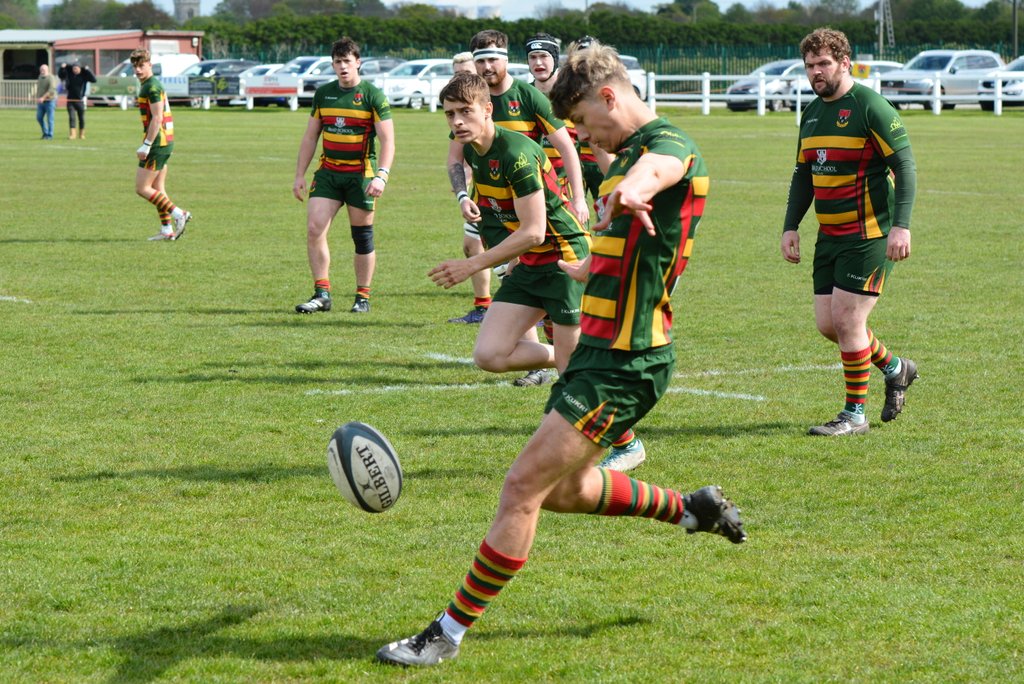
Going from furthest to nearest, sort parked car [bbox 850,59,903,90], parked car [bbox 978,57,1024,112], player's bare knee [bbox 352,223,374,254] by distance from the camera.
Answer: parked car [bbox 978,57,1024,112], parked car [bbox 850,59,903,90], player's bare knee [bbox 352,223,374,254]

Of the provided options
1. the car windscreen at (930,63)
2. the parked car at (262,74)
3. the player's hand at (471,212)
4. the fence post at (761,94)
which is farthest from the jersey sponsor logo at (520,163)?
the parked car at (262,74)

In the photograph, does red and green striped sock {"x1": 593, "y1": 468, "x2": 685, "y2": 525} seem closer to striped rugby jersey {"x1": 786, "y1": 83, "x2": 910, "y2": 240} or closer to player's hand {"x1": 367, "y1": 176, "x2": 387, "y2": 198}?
striped rugby jersey {"x1": 786, "y1": 83, "x2": 910, "y2": 240}

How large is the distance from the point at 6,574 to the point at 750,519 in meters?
3.26

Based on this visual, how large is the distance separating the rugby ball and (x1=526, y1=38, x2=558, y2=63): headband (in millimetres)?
6622

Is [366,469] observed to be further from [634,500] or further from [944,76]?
[944,76]

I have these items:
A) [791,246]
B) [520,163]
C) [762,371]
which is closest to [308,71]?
[762,371]

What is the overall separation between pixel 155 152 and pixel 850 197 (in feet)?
39.1

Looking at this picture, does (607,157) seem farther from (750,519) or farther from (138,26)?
(138,26)

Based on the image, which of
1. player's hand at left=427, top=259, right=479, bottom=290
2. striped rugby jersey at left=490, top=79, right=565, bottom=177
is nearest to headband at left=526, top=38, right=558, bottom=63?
striped rugby jersey at left=490, top=79, right=565, bottom=177

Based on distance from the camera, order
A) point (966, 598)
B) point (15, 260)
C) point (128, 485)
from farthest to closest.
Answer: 1. point (15, 260)
2. point (128, 485)
3. point (966, 598)

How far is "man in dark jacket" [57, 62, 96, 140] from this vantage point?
120 feet

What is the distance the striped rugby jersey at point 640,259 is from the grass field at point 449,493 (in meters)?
1.14

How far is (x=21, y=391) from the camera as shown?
371 inches

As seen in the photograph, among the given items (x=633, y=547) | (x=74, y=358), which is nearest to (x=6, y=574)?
(x=633, y=547)
